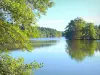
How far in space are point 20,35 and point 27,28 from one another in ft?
1.61

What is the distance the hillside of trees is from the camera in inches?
3398

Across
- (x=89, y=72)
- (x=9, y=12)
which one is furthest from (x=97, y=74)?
(x=9, y=12)

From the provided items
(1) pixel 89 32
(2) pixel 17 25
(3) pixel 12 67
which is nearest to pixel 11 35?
(2) pixel 17 25

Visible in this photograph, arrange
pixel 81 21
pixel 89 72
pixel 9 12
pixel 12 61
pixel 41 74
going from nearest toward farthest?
1. pixel 9 12
2. pixel 12 61
3. pixel 41 74
4. pixel 89 72
5. pixel 81 21

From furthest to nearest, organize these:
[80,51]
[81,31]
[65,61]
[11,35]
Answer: [81,31]
[80,51]
[65,61]
[11,35]

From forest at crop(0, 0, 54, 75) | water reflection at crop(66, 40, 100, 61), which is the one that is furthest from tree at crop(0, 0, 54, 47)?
water reflection at crop(66, 40, 100, 61)

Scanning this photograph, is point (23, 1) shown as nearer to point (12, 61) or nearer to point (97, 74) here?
point (12, 61)

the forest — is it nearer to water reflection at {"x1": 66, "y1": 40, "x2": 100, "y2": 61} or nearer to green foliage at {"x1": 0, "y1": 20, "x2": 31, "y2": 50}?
green foliage at {"x1": 0, "y1": 20, "x2": 31, "y2": 50}

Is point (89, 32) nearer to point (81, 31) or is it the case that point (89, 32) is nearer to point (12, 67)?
point (81, 31)

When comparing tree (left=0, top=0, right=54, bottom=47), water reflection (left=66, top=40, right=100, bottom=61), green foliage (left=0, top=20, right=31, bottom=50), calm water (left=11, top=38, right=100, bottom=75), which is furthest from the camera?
water reflection (left=66, top=40, right=100, bottom=61)

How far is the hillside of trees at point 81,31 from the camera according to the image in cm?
8631

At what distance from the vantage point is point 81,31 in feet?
286

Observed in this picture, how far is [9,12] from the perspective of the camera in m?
6.09

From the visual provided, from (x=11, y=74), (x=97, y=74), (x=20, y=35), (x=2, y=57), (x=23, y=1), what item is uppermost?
(x=23, y=1)
